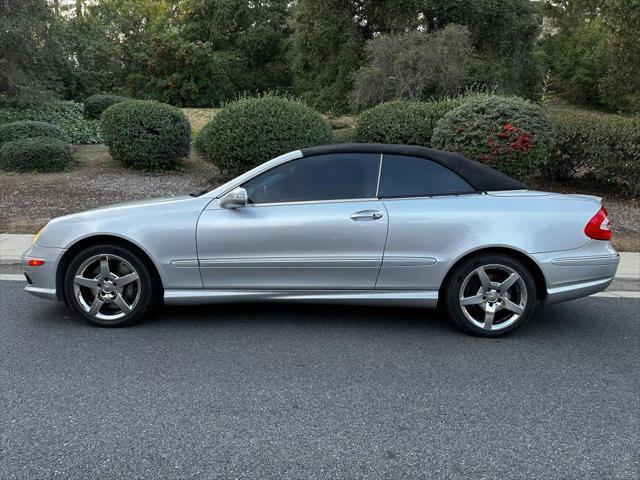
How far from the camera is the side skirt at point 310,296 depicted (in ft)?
16.2

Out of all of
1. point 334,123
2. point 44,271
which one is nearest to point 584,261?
point 44,271

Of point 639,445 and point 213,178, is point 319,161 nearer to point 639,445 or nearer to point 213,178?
point 639,445

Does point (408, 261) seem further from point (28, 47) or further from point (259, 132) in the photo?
point (28, 47)

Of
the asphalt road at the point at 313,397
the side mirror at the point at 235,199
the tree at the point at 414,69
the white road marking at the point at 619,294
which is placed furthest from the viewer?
the tree at the point at 414,69

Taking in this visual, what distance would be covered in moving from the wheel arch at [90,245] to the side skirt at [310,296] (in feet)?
0.74

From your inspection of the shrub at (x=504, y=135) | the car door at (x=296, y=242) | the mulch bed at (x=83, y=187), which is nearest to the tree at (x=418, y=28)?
the mulch bed at (x=83, y=187)

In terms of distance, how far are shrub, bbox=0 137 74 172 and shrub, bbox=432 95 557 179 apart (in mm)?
8344

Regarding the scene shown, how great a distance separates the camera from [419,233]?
15.9 ft

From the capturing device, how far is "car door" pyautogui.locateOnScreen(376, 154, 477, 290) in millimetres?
4824

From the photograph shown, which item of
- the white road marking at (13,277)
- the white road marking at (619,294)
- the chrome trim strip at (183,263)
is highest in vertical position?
the chrome trim strip at (183,263)

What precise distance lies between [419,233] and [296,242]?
38.8 inches

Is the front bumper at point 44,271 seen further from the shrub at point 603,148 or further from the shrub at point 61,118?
the shrub at point 61,118

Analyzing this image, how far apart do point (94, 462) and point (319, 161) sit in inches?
117

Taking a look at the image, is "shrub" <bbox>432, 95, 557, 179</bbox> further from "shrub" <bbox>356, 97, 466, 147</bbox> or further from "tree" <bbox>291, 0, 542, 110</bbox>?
"tree" <bbox>291, 0, 542, 110</bbox>
